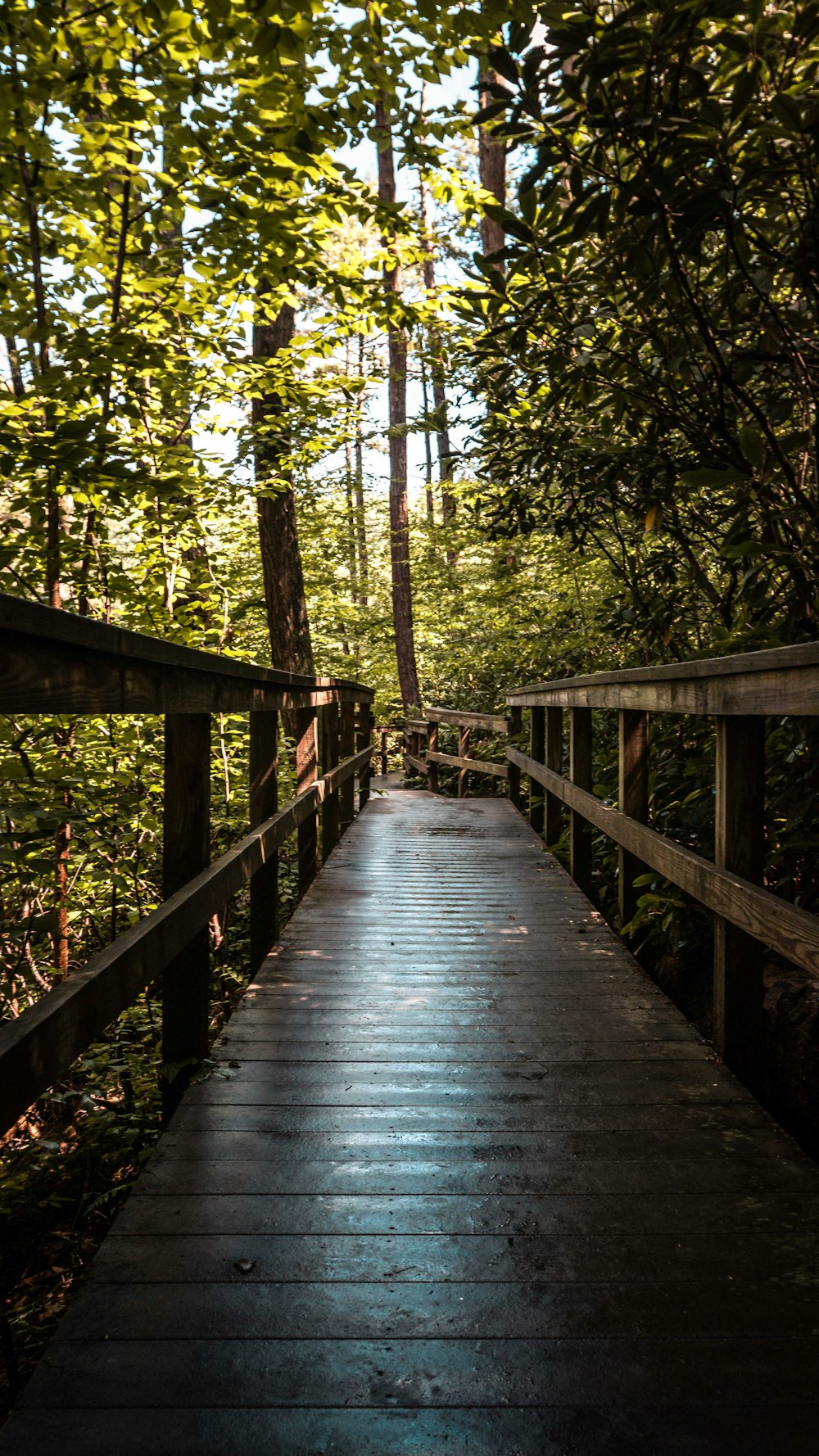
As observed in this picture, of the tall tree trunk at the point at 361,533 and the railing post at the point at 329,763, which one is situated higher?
the tall tree trunk at the point at 361,533

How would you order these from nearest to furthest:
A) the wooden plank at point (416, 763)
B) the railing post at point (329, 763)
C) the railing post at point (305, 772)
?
the railing post at point (305, 772)
the railing post at point (329, 763)
the wooden plank at point (416, 763)

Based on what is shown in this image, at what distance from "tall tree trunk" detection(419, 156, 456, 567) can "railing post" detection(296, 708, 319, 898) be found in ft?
5.91

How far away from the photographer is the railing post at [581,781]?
4.82 metres

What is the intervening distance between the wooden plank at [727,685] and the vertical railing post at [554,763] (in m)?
1.98

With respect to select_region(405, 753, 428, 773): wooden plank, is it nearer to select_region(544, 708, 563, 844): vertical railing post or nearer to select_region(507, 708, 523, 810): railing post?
select_region(507, 708, 523, 810): railing post

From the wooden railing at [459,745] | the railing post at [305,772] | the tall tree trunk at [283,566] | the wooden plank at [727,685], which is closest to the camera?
the wooden plank at [727,685]

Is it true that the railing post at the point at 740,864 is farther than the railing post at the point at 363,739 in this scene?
No

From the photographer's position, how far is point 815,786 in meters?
2.97

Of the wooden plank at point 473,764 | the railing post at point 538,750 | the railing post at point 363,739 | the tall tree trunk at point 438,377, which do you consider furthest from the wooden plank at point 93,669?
the railing post at point 363,739

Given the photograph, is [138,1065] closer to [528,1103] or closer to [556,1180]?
[528,1103]

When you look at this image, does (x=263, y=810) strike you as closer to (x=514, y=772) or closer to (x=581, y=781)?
(x=581, y=781)

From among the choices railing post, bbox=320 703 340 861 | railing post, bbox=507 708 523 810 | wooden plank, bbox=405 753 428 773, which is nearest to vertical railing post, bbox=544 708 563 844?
railing post, bbox=320 703 340 861

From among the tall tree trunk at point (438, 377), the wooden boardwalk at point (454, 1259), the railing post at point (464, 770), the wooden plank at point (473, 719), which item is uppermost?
Result: the tall tree trunk at point (438, 377)

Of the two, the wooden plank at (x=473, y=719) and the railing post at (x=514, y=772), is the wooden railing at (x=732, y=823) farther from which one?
the wooden plank at (x=473, y=719)
